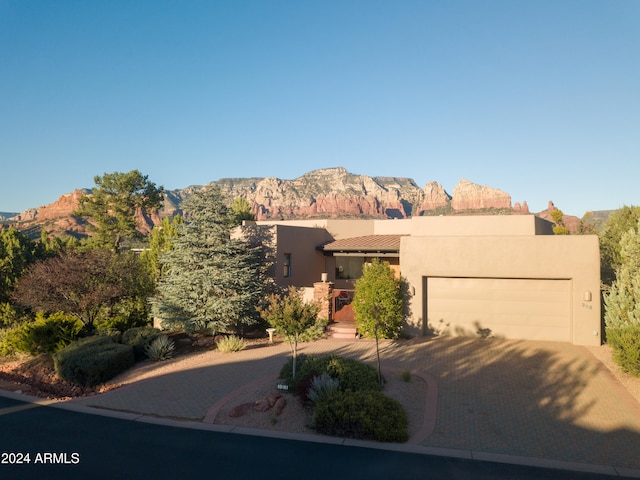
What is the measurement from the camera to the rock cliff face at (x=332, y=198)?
11875cm

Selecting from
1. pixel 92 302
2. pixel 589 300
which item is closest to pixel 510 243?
pixel 589 300

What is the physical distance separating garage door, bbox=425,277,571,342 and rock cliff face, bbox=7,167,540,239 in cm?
9488

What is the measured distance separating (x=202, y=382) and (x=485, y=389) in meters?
7.99

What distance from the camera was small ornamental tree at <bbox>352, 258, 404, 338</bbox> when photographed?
17.4 m

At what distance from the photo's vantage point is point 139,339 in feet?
53.4

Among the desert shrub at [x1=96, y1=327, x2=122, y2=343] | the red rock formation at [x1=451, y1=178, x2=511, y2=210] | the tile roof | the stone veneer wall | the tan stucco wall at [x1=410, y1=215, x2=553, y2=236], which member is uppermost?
the red rock formation at [x1=451, y1=178, x2=511, y2=210]

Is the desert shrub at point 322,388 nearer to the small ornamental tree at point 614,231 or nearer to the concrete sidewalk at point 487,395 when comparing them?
the concrete sidewalk at point 487,395

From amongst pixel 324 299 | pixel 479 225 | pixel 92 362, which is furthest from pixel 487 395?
pixel 479 225

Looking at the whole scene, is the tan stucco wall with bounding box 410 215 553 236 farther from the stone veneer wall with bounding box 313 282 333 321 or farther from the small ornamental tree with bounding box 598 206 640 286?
the stone veneer wall with bounding box 313 282 333 321

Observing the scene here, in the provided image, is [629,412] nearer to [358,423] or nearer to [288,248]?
[358,423]

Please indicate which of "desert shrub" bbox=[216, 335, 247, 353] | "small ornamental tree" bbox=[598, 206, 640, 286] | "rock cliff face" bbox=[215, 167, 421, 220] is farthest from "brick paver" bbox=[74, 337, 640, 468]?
"rock cliff face" bbox=[215, 167, 421, 220]

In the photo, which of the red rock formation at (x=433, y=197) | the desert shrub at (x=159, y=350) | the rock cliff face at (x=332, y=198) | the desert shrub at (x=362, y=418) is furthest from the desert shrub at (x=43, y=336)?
the red rock formation at (x=433, y=197)

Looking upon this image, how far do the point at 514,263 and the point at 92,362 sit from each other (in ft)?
50.7

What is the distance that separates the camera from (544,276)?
16.8m
